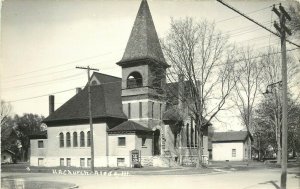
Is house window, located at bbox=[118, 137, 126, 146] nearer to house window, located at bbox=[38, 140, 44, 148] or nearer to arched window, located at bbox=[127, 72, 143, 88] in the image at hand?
arched window, located at bbox=[127, 72, 143, 88]

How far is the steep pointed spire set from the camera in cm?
4334

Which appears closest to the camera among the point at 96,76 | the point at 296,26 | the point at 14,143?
the point at 296,26

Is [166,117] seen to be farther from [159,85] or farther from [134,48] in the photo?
[134,48]

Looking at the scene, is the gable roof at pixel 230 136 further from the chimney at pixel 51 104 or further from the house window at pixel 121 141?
the house window at pixel 121 141

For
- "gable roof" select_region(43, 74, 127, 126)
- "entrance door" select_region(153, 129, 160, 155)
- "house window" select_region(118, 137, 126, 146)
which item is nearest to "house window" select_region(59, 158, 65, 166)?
"gable roof" select_region(43, 74, 127, 126)

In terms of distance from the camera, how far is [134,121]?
44.3m

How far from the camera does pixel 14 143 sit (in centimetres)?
9219

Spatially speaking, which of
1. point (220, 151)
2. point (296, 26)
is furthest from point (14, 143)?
point (296, 26)

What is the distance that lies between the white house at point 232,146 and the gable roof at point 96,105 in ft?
100

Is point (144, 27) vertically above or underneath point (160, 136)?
above

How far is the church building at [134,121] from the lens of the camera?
139ft

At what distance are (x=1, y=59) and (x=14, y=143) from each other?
81.2m

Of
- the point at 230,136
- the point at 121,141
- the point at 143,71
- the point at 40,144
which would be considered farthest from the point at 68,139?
the point at 230,136

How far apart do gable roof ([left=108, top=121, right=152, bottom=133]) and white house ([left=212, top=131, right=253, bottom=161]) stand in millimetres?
33152
